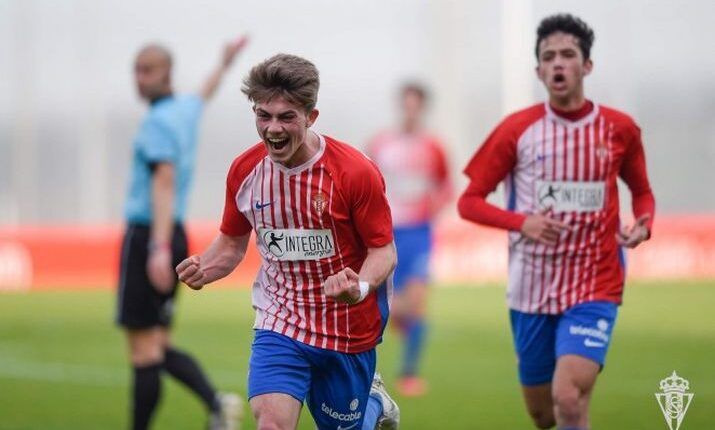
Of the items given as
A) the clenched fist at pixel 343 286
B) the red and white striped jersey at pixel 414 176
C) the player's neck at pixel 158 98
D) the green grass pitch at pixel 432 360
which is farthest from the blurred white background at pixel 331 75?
the clenched fist at pixel 343 286

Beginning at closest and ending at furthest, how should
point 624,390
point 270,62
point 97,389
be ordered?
point 270,62
point 624,390
point 97,389

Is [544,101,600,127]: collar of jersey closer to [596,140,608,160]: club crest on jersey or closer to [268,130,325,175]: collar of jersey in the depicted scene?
[596,140,608,160]: club crest on jersey

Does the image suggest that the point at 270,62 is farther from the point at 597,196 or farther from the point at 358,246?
the point at 597,196

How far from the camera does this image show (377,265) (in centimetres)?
607

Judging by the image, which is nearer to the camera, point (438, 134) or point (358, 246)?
point (358, 246)

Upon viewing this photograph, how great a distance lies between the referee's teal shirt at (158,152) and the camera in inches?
342

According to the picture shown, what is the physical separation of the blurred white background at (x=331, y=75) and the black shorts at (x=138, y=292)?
693 inches

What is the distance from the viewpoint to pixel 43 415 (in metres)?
10.6

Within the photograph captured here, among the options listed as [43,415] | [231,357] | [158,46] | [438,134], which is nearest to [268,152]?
[158,46]

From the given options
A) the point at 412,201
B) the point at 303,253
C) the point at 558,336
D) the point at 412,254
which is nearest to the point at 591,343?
the point at 558,336

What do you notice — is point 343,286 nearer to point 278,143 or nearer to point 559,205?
point 278,143

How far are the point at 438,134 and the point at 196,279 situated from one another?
2072 centimetres

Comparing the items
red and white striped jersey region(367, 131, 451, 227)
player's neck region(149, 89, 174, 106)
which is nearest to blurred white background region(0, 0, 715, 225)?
red and white striped jersey region(367, 131, 451, 227)

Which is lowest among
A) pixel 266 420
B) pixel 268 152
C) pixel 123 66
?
pixel 266 420
